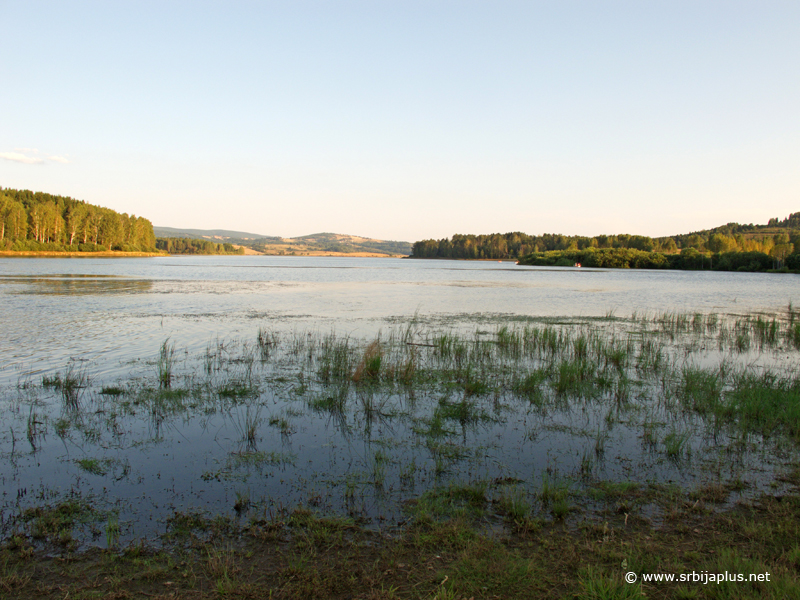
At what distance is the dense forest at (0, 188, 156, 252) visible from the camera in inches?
3944

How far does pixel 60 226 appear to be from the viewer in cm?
11088

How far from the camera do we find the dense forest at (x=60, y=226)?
100 metres

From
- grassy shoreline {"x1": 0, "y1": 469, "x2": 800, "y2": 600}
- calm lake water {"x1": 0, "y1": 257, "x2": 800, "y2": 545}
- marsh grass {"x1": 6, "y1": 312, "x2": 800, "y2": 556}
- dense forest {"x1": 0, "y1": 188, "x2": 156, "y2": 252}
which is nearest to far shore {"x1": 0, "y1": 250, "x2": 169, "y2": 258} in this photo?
dense forest {"x1": 0, "y1": 188, "x2": 156, "y2": 252}

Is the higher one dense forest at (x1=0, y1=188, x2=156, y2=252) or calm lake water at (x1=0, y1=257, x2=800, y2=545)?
dense forest at (x1=0, y1=188, x2=156, y2=252)

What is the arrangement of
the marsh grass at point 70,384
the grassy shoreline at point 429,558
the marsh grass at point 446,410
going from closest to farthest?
the grassy shoreline at point 429,558, the marsh grass at point 446,410, the marsh grass at point 70,384

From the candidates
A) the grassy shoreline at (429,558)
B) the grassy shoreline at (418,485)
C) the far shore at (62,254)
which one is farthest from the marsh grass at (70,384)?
the far shore at (62,254)

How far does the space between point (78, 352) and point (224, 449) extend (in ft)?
31.7

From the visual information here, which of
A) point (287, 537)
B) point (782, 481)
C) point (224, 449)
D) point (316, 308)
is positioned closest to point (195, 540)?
point (287, 537)

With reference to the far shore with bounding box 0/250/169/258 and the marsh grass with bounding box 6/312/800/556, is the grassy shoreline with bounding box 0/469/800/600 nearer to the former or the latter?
the marsh grass with bounding box 6/312/800/556

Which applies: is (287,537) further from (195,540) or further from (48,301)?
(48,301)

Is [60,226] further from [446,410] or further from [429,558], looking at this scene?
[429,558]

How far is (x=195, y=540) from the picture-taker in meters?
4.66

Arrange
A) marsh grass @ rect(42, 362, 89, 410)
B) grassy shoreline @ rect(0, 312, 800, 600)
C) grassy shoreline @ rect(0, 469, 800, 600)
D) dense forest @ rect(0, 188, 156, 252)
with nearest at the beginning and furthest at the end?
grassy shoreline @ rect(0, 469, 800, 600) < grassy shoreline @ rect(0, 312, 800, 600) < marsh grass @ rect(42, 362, 89, 410) < dense forest @ rect(0, 188, 156, 252)

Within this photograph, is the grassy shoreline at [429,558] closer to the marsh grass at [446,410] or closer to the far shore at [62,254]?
the marsh grass at [446,410]
